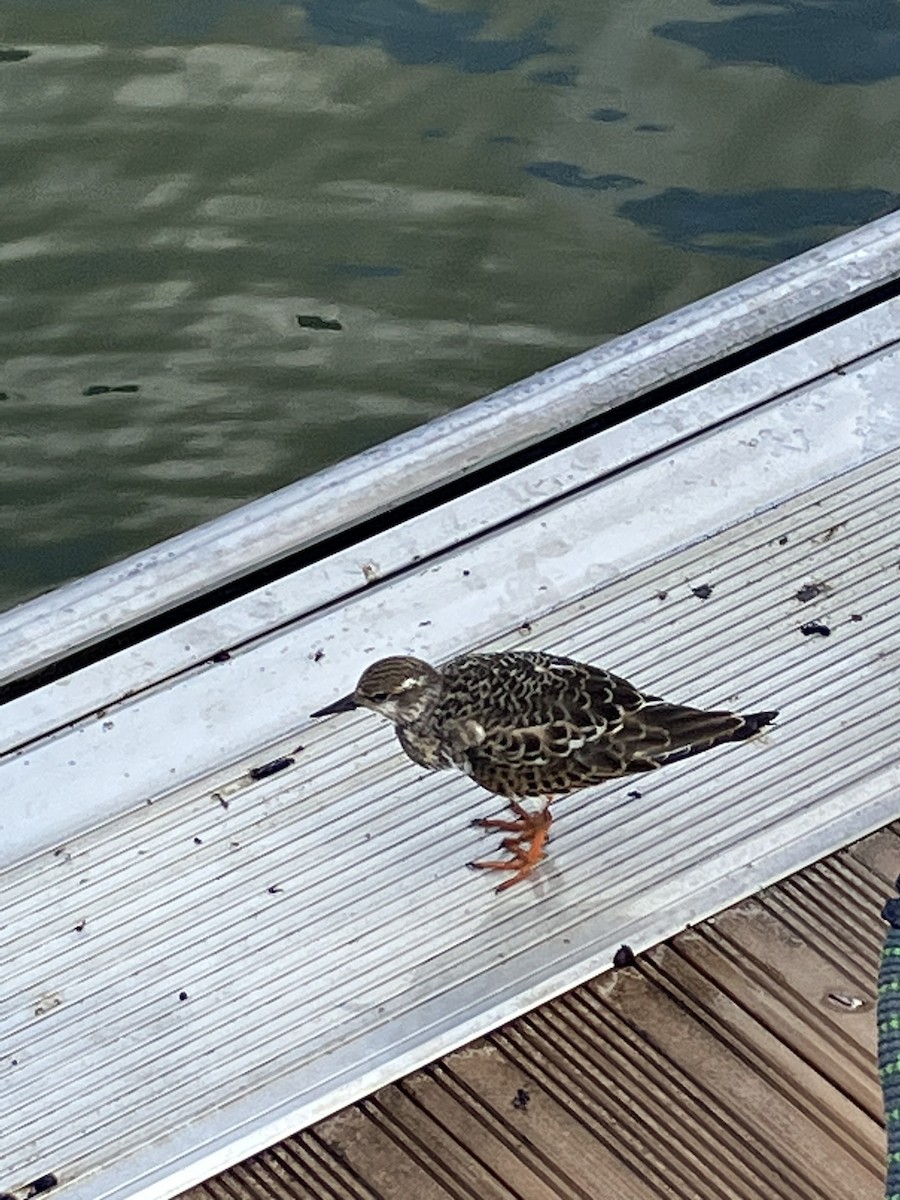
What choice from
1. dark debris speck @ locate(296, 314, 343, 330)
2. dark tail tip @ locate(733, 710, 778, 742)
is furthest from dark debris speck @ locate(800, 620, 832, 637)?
dark debris speck @ locate(296, 314, 343, 330)

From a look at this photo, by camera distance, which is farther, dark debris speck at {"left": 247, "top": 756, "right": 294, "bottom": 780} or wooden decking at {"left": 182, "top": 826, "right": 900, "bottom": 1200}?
dark debris speck at {"left": 247, "top": 756, "right": 294, "bottom": 780}

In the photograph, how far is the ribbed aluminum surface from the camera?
10.2 feet

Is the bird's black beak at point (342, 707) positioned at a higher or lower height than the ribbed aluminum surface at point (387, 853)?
higher

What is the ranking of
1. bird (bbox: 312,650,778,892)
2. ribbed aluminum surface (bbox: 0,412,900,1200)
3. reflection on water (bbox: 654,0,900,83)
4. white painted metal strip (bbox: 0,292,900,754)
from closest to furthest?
ribbed aluminum surface (bbox: 0,412,900,1200) < bird (bbox: 312,650,778,892) < white painted metal strip (bbox: 0,292,900,754) < reflection on water (bbox: 654,0,900,83)

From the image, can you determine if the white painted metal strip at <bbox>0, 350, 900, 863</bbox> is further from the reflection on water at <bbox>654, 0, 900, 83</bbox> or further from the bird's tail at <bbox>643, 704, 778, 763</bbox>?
the reflection on water at <bbox>654, 0, 900, 83</bbox>

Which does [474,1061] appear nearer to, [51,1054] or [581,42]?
[51,1054]

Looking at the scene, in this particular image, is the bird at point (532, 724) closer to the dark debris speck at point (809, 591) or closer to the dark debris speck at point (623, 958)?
the dark debris speck at point (623, 958)

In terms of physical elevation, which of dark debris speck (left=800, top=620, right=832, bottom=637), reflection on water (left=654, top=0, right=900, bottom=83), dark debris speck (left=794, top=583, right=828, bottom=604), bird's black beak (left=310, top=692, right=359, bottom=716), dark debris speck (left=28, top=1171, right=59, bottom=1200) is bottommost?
dark debris speck (left=28, top=1171, right=59, bottom=1200)

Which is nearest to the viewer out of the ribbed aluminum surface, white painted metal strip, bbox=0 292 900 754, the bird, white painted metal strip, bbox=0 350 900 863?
the ribbed aluminum surface

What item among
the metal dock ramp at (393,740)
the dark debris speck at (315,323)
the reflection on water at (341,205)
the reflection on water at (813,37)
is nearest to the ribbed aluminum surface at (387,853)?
the metal dock ramp at (393,740)

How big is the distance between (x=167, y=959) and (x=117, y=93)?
12.5 ft

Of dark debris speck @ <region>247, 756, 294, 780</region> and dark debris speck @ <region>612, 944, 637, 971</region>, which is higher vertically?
dark debris speck @ <region>247, 756, 294, 780</region>

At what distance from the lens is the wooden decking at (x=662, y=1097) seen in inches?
118

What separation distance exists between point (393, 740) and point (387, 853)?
240mm
